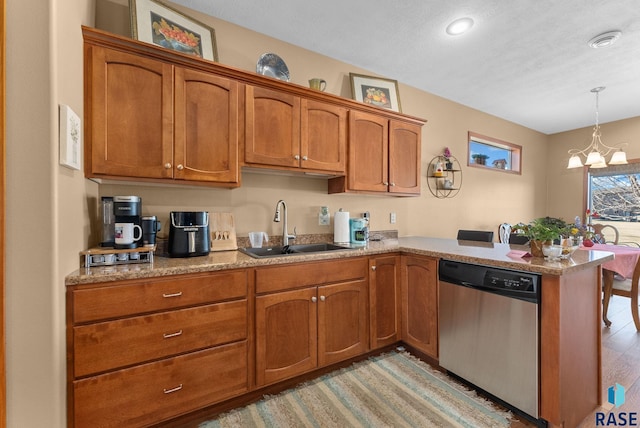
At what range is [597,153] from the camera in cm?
330

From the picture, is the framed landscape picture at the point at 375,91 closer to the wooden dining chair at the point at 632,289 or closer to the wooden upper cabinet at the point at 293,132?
the wooden upper cabinet at the point at 293,132

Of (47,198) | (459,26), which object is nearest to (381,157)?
(459,26)

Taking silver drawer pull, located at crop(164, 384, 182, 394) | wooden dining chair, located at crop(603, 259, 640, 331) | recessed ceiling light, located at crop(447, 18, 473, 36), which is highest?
recessed ceiling light, located at crop(447, 18, 473, 36)

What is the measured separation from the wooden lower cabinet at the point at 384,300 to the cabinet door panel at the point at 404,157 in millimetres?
778

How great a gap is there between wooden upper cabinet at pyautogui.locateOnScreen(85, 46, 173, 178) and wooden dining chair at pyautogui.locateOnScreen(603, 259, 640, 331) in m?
4.23

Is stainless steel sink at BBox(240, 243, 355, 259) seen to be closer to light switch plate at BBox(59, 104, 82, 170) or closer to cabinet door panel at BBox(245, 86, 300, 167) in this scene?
cabinet door panel at BBox(245, 86, 300, 167)

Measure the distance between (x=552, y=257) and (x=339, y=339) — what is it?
143 cm

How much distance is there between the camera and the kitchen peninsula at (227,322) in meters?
1.26

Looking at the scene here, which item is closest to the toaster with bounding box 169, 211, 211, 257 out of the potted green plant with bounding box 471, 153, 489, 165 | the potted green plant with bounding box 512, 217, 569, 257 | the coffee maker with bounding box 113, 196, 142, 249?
the coffee maker with bounding box 113, 196, 142, 249

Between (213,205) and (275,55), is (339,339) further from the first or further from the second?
(275,55)

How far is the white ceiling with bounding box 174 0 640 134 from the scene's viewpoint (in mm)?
2027

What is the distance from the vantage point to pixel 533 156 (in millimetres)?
4926

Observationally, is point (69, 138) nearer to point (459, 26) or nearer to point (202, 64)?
point (202, 64)

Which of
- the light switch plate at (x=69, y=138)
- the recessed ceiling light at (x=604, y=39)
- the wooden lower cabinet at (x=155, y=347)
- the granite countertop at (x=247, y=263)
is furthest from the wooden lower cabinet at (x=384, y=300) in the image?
the recessed ceiling light at (x=604, y=39)
